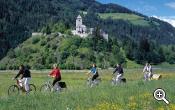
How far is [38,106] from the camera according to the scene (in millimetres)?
20297

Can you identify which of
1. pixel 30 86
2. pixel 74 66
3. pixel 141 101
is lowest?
pixel 74 66

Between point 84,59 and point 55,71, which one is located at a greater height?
point 55,71

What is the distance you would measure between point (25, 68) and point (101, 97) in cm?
1191

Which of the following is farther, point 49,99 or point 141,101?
point 49,99

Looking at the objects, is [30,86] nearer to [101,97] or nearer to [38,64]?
[101,97]

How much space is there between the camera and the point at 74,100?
72.9 ft

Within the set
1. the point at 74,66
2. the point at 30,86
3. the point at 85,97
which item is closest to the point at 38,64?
the point at 74,66

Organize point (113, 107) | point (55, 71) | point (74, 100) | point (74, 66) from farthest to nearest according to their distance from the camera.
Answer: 1. point (74, 66)
2. point (55, 71)
3. point (74, 100)
4. point (113, 107)

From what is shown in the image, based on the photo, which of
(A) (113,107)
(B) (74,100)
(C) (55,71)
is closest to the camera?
(A) (113,107)

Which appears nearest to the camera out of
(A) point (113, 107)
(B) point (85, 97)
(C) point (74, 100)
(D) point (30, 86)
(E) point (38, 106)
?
(A) point (113, 107)

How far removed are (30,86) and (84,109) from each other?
1894cm

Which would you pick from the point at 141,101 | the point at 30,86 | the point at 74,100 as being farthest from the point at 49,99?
the point at 30,86

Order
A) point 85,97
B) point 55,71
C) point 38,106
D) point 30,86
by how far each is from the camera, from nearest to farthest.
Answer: point 38,106, point 85,97, point 55,71, point 30,86

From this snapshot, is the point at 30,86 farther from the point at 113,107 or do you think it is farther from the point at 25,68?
the point at 113,107
